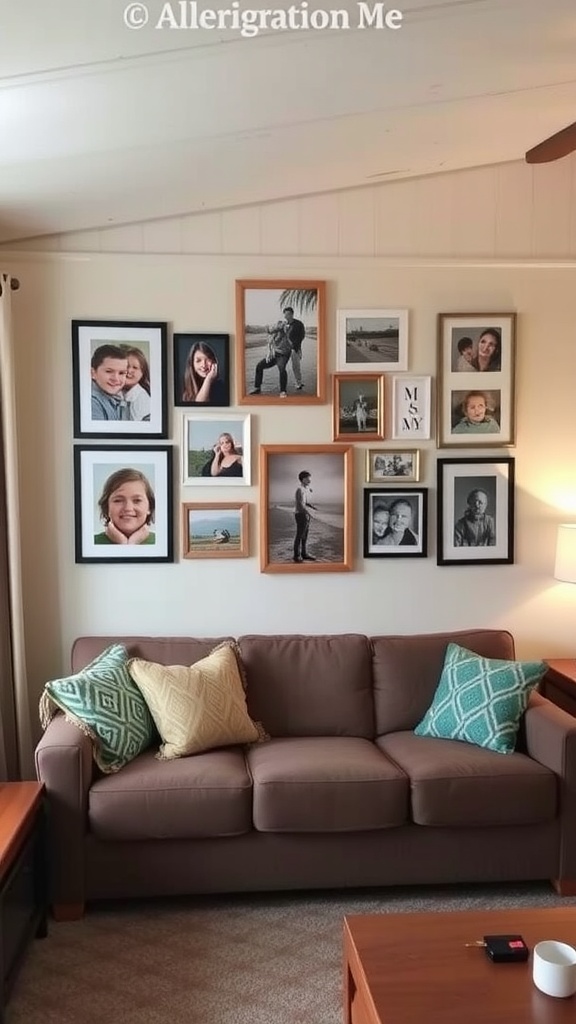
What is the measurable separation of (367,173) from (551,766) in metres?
2.46

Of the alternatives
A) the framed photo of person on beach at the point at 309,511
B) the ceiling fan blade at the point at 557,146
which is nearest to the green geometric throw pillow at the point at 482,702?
the framed photo of person on beach at the point at 309,511

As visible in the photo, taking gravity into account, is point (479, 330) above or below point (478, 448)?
above

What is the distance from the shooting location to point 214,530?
3.84 metres

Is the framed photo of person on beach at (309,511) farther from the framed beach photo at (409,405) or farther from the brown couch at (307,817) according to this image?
the brown couch at (307,817)

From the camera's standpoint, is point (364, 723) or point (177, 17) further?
point (364, 723)

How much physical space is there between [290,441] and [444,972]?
235cm

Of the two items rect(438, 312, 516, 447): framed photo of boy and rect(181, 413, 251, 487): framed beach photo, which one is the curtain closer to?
rect(181, 413, 251, 487): framed beach photo

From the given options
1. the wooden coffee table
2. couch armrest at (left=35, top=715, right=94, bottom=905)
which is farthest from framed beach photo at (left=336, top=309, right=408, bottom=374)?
the wooden coffee table

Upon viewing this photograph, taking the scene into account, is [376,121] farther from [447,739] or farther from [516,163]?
[447,739]

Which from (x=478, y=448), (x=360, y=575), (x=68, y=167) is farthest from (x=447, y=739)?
(x=68, y=167)

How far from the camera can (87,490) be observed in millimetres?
3760

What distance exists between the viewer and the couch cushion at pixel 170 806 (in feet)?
9.52

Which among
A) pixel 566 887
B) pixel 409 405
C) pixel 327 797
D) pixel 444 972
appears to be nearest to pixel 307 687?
pixel 327 797

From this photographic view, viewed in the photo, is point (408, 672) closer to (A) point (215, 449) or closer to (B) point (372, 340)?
(A) point (215, 449)
